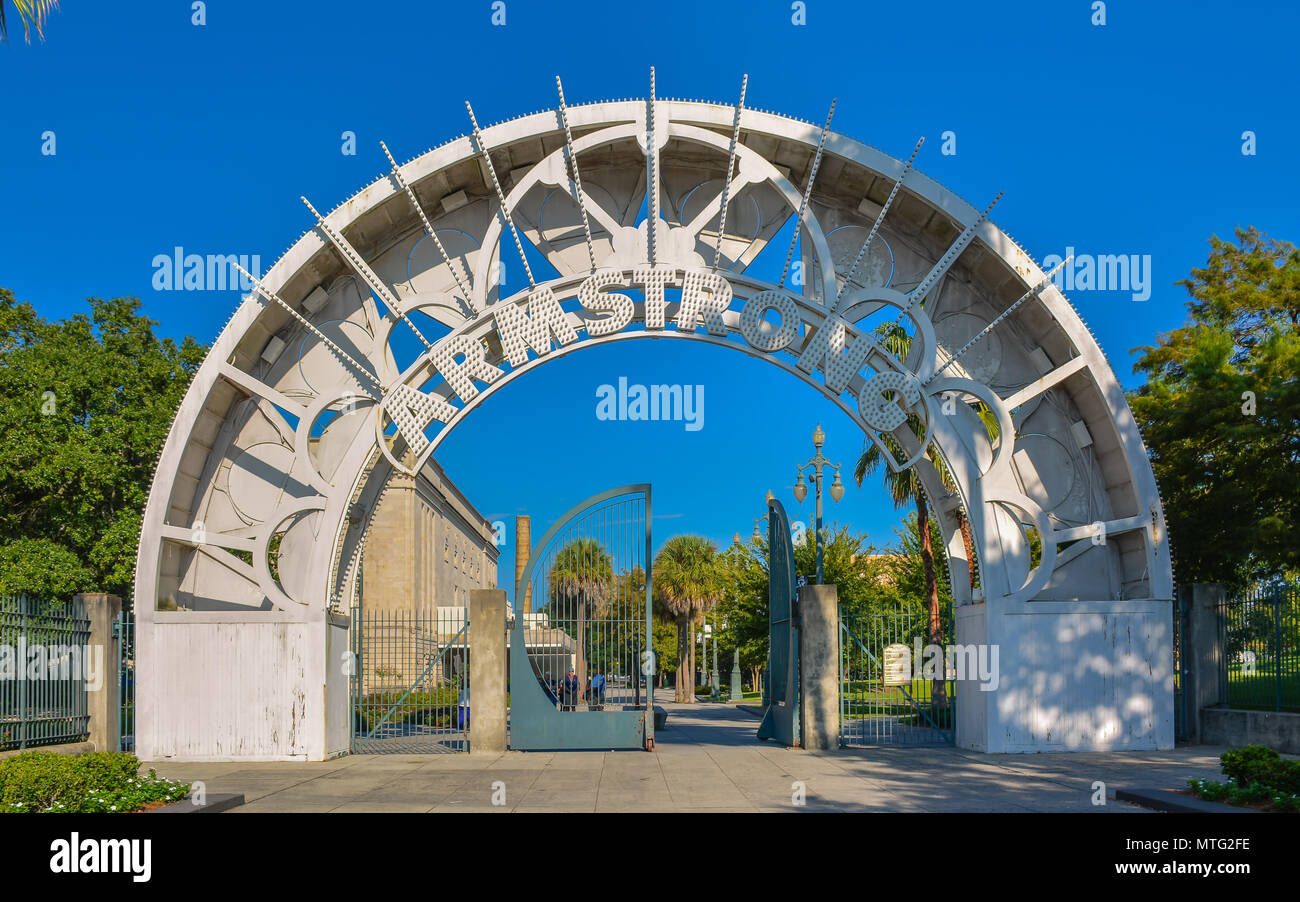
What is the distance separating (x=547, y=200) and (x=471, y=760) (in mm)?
9748

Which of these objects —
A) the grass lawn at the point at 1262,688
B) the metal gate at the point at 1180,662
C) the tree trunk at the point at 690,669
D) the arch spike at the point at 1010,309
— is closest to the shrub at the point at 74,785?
the arch spike at the point at 1010,309

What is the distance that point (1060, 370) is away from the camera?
19.0 meters

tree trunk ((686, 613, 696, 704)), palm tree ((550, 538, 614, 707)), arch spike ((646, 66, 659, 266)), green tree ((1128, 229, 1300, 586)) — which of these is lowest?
tree trunk ((686, 613, 696, 704))

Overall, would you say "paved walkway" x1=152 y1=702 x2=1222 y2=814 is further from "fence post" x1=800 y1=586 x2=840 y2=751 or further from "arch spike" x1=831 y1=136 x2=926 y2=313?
"arch spike" x1=831 y1=136 x2=926 y2=313

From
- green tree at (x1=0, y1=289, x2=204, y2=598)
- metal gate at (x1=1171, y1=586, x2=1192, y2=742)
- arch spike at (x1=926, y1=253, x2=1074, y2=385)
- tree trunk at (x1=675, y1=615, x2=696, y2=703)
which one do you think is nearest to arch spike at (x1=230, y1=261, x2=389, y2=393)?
arch spike at (x1=926, y1=253, x2=1074, y2=385)

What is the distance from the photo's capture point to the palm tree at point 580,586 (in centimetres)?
1975

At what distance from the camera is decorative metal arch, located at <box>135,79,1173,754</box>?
18.7 meters

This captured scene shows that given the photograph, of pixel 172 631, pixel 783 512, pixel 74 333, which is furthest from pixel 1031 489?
pixel 74 333

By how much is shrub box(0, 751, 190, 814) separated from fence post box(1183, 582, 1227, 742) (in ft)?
55.7

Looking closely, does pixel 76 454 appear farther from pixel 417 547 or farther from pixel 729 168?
pixel 417 547

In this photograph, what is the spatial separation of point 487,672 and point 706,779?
5475 millimetres


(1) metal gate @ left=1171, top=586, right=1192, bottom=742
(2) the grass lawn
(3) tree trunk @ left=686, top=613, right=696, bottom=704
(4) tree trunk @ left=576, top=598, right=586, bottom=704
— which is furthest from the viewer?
(3) tree trunk @ left=686, top=613, right=696, bottom=704

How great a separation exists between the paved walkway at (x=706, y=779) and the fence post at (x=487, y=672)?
0.46 meters

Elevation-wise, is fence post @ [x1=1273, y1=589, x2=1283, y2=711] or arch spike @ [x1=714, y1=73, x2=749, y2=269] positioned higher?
arch spike @ [x1=714, y1=73, x2=749, y2=269]
